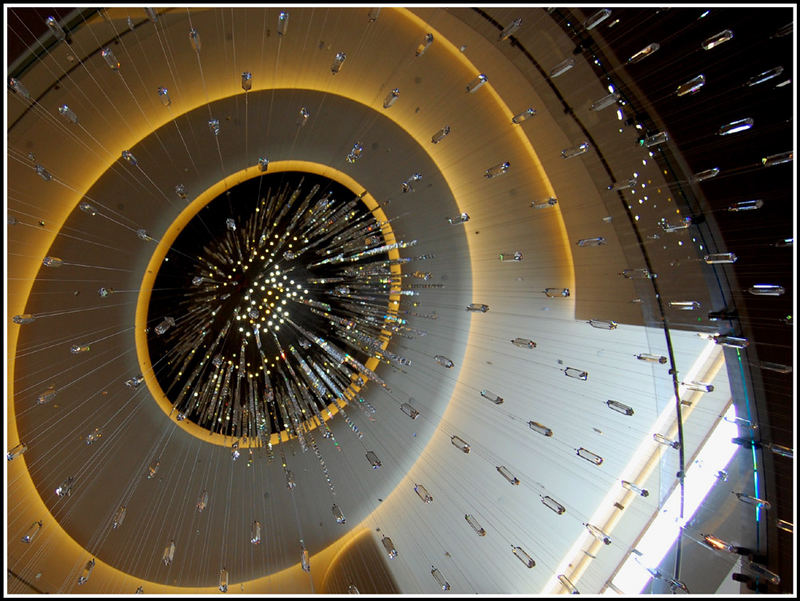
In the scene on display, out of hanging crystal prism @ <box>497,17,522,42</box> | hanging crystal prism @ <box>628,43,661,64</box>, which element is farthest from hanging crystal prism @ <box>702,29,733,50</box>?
hanging crystal prism @ <box>497,17,522,42</box>

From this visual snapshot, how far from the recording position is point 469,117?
488 centimetres

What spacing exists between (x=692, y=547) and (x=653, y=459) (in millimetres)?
831

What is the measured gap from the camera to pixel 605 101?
3.60 meters

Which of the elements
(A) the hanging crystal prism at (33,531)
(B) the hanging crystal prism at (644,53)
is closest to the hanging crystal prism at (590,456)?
(B) the hanging crystal prism at (644,53)

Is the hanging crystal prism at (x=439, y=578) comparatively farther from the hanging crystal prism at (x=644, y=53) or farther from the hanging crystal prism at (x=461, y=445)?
the hanging crystal prism at (x=644, y=53)

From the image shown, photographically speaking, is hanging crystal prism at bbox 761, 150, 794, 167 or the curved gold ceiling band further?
the curved gold ceiling band

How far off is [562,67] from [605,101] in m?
0.44

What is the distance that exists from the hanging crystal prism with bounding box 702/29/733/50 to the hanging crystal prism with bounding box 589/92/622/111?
0.63m

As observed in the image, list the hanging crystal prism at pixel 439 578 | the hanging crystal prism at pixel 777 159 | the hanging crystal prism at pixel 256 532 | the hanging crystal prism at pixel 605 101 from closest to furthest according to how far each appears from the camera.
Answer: the hanging crystal prism at pixel 777 159
the hanging crystal prism at pixel 605 101
the hanging crystal prism at pixel 256 532
the hanging crystal prism at pixel 439 578

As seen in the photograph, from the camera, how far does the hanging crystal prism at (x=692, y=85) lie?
3.03 metres

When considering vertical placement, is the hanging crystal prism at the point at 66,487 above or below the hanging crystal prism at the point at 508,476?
below

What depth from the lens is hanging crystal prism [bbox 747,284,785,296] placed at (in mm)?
3268

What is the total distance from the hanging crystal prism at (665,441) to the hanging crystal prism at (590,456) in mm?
563

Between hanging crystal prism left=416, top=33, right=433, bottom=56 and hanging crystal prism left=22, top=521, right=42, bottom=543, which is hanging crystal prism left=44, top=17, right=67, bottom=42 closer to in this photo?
hanging crystal prism left=416, top=33, right=433, bottom=56
